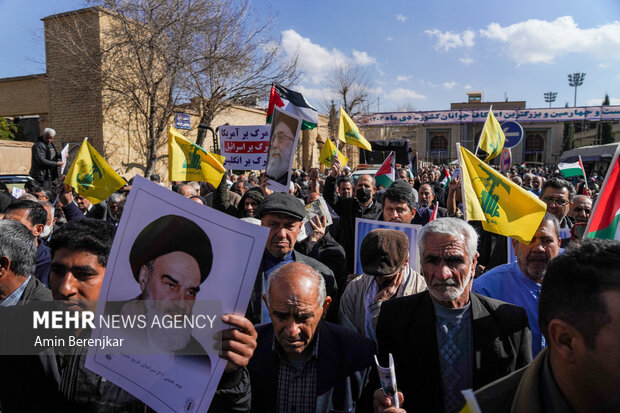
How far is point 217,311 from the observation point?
1.45 metres

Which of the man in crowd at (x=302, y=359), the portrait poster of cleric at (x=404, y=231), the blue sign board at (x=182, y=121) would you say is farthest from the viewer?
the blue sign board at (x=182, y=121)

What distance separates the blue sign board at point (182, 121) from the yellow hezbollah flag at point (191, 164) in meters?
12.7

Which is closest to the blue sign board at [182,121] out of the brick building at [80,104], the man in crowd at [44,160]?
the brick building at [80,104]

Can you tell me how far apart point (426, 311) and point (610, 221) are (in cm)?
123

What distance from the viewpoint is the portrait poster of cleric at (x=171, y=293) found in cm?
143

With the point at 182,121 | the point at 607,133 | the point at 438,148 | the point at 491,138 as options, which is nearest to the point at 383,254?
the point at 491,138

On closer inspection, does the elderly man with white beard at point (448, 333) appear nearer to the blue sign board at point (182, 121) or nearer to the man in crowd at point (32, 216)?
the man in crowd at point (32, 216)

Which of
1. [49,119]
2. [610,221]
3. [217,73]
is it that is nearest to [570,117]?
[217,73]

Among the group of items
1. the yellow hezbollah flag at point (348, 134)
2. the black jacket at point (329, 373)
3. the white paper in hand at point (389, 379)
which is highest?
the yellow hezbollah flag at point (348, 134)

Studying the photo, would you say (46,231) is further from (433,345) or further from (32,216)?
(433,345)

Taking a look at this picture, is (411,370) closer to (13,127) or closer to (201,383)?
(201,383)

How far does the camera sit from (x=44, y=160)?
8.12m

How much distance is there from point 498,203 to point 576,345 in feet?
6.59

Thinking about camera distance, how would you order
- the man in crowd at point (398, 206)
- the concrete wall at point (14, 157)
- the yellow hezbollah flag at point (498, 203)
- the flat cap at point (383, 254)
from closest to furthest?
the flat cap at point (383, 254) < the yellow hezbollah flag at point (498, 203) < the man in crowd at point (398, 206) < the concrete wall at point (14, 157)
